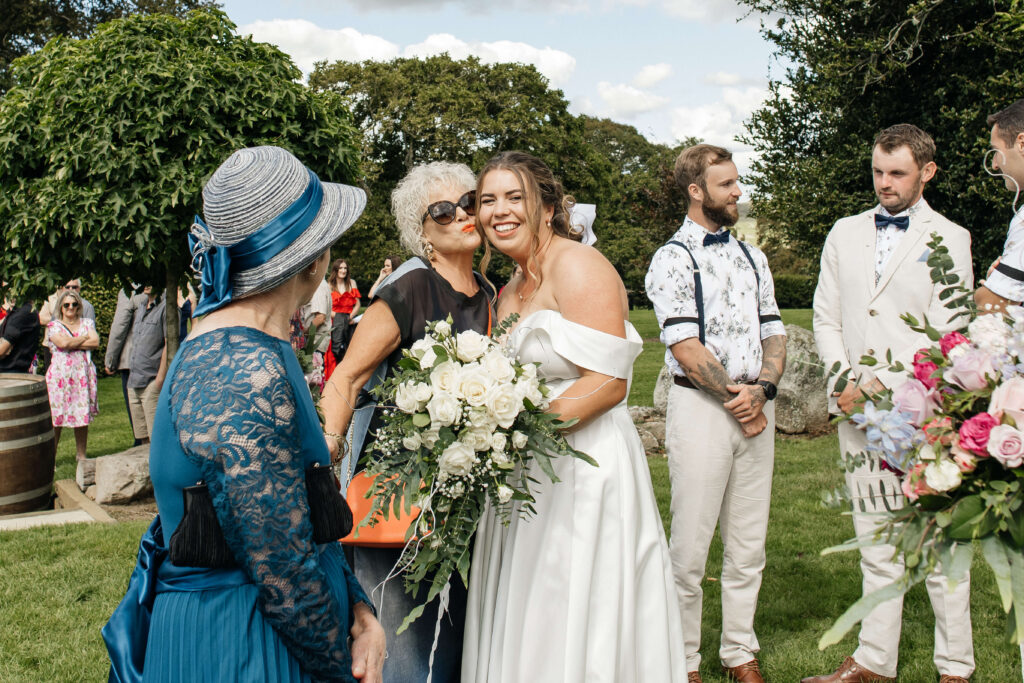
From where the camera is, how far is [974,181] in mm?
9508

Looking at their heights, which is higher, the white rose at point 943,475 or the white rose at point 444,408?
the white rose at point 444,408

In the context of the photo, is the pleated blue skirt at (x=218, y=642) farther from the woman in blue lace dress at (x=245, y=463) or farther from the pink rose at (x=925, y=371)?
the pink rose at (x=925, y=371)

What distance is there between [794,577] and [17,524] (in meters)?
6.27

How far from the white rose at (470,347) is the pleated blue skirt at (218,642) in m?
0.98

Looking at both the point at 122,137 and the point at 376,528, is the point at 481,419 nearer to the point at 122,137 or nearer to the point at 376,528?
the point at 376,528

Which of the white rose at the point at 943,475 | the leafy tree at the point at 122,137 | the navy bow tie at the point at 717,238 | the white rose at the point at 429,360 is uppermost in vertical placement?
the leafy tree at the point at 122,137

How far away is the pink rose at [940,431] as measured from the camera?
1.74 metres

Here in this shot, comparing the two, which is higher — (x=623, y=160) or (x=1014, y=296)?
(x=623, y=160)

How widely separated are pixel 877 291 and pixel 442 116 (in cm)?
3157

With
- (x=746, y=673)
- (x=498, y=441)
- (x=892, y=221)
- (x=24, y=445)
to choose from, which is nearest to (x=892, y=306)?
(x=892, y=221)

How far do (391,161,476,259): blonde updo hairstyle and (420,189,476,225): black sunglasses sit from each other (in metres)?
0.06

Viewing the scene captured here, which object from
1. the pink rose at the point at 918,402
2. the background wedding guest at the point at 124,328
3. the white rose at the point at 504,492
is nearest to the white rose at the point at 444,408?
the white rose at the point at 504,492

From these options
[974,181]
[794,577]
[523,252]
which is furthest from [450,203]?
[974,181]

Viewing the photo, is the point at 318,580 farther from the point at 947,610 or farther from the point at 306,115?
the point at 306,115
